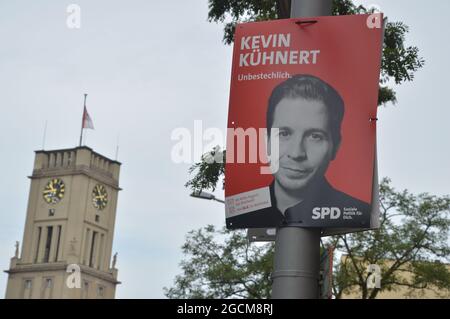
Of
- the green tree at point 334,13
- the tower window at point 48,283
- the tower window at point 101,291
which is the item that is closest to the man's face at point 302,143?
the green tree at point 334,13

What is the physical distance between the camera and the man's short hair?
641 centimetres

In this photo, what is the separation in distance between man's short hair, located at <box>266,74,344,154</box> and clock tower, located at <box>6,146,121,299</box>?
137204 millimetres

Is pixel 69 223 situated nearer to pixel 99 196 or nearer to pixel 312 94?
pixel 99 196

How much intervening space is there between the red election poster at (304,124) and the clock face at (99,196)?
144310 mm

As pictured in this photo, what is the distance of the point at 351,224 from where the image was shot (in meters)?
6.18

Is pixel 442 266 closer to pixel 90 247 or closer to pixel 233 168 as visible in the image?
pixel 233 168

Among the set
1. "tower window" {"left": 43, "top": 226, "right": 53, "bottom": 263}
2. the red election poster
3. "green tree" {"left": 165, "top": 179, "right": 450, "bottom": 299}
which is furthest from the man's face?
"tower window" {"left": 43, "top": 226, "right": 53, "bottom": 263}

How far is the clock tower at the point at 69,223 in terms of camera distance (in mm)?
143000

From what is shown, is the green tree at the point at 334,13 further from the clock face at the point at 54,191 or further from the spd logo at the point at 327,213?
the clock face at the point at 54,191

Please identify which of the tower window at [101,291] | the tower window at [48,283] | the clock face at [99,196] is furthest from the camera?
the clock face at [99,196]

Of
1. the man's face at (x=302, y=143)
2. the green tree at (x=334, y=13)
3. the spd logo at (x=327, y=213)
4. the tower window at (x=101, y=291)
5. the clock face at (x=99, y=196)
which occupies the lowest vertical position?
the spd logo at (x=327, y=213)

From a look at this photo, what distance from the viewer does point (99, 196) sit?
15038 centimetres

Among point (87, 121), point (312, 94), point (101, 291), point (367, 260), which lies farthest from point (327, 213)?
point (101, 291)

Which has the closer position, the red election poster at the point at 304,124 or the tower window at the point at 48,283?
the red election poster at the point at 304,124
